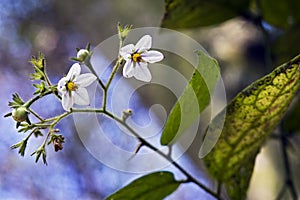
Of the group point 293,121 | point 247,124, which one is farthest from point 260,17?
point 247,124

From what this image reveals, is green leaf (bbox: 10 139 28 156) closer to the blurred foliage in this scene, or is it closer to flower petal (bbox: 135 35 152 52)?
flower petal (bbox: 135 35 152 52)

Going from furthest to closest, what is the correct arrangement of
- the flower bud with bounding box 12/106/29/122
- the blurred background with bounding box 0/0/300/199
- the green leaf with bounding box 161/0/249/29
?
1. the blurred background with bounding box 0/0/300/199
2. the green leaf with bounding box 161/0/249/29
3. the flower bud with bounding box 12/106/29/122

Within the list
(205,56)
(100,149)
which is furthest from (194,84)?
(100,149)

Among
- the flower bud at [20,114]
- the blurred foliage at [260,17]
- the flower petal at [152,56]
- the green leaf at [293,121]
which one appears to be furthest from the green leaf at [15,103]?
the green leaf at [293,121]

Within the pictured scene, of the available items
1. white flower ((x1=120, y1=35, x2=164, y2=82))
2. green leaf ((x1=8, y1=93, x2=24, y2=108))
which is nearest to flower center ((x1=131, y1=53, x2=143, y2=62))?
white flower ((x1=120, y1=35, x2=164, y2=82))

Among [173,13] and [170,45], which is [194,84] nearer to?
[173,13]

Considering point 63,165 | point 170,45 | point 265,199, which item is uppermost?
point 170,45

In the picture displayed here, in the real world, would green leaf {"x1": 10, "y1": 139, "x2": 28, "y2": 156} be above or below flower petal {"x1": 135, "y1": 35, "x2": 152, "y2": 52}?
below
